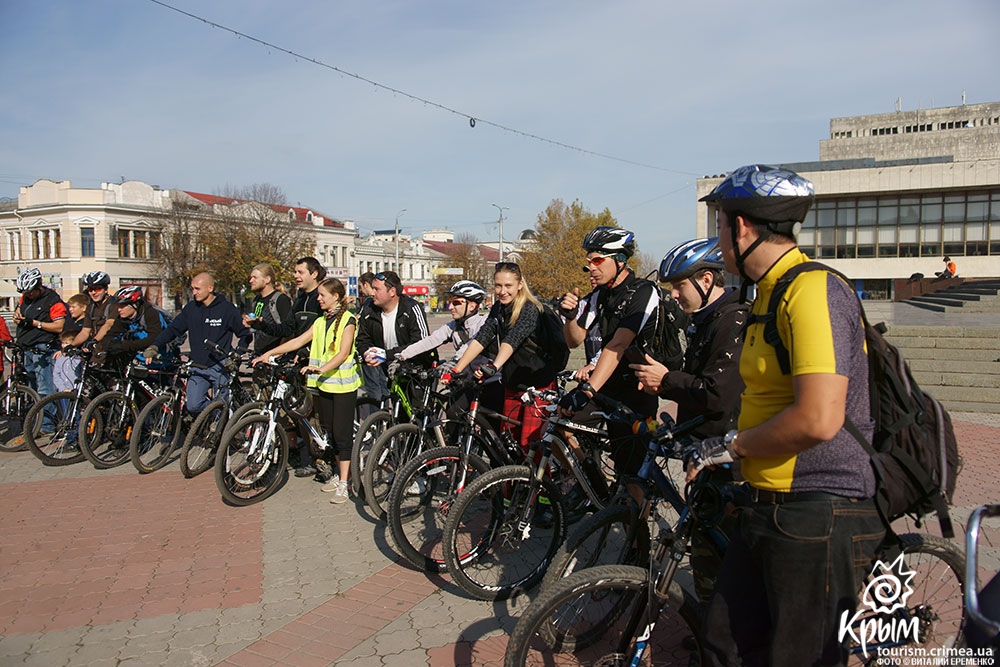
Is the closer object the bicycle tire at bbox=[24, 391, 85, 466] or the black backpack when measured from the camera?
the black backpack

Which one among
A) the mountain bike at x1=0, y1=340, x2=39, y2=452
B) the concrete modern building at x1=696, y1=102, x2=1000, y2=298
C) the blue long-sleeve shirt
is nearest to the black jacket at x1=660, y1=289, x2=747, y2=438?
the blue long-sleeve shirt

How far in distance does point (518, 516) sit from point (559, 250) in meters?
53.8

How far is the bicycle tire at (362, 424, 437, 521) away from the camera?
5.57m

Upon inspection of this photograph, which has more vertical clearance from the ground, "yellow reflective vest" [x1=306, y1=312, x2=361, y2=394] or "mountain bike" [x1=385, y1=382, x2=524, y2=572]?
"yellow reflective vest" [x1=306, y1=312, x2=361, y2=394]

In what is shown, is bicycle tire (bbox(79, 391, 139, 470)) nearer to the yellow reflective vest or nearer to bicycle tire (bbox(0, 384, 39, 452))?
bicycle tire (bbox(0, 384, 39, 452))

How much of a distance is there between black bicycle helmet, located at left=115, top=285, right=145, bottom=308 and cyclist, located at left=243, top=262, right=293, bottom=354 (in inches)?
65.0

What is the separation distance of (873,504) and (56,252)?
75748mm

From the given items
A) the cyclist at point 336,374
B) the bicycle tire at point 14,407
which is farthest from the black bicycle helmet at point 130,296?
the cyclist at point 336,374

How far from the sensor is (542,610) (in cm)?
264

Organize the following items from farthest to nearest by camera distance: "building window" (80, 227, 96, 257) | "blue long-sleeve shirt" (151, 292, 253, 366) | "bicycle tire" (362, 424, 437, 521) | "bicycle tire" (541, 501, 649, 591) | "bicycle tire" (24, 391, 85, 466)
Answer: "building window" (80, 227, 96, 257) → "bicycle tire" (24, 391, 85, 466) → "blue long-sleeve shirt" (151, 292, 253, 366) → "bicycle tire" (362, 424, 437, 521) → "bicycle tire" (541, 501, 649, 591)

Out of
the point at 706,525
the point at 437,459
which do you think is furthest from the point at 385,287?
the point at 706,525

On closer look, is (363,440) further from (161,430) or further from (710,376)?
(710,376)

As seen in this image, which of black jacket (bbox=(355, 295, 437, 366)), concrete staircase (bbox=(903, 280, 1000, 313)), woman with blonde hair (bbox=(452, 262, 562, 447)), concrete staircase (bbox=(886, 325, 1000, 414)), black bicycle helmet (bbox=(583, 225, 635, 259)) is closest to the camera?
black bicycle helmet (bbox=(583, 225, 635, 259))

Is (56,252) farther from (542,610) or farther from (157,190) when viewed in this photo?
(542,610)
